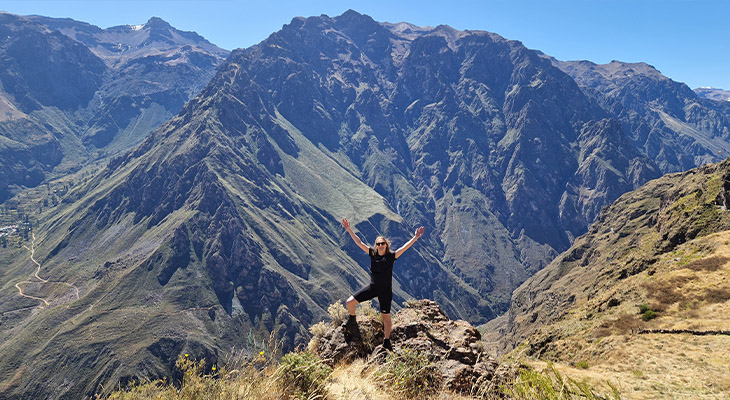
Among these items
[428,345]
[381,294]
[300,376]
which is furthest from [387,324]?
[300,376]

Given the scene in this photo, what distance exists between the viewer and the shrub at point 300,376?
33.4 feet

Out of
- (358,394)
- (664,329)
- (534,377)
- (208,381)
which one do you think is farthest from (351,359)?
(664,329)

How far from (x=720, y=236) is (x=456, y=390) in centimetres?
8256

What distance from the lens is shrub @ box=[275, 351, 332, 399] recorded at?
10195mm

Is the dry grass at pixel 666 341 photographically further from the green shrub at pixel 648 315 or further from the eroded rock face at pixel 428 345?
the eroded rock face at pixel 428 345

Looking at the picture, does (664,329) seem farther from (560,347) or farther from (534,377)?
(534,377)

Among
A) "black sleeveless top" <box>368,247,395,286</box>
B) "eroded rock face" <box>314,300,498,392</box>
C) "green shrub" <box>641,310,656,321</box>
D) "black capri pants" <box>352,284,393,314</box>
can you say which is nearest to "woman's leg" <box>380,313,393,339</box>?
"black capri pants" <box>352,284,393,314</box>

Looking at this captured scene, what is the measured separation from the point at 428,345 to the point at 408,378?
4.49 m

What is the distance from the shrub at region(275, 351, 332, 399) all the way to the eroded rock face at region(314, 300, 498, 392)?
2688 millimetres

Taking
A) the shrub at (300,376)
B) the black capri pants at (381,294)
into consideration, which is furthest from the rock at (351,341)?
the shrub at (300,376)

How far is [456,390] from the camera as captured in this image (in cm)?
1294

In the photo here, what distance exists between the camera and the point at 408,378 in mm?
11023

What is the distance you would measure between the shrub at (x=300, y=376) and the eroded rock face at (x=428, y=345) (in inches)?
106

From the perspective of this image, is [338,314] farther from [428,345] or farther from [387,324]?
[428,345]
